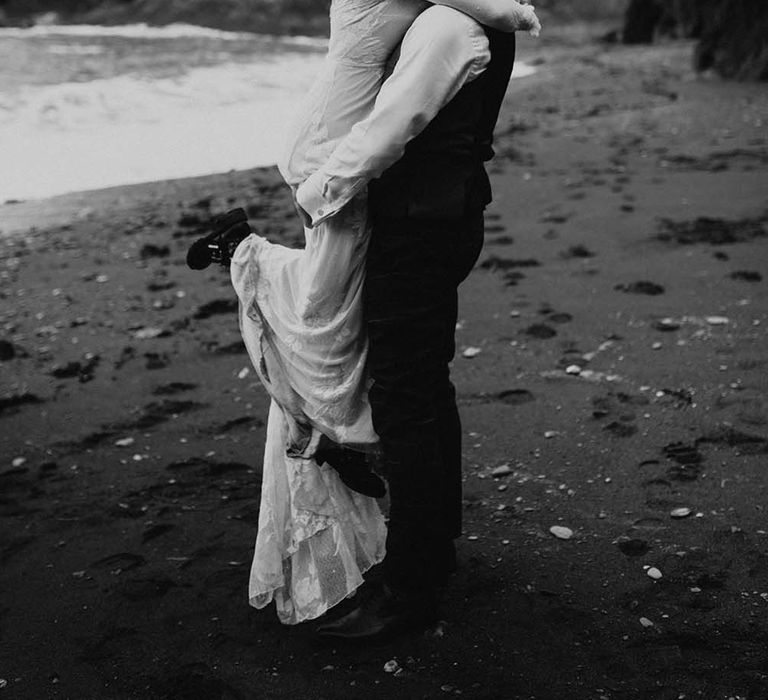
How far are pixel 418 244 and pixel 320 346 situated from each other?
37 cm

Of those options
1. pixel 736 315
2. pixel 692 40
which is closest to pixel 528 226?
pixel 736 315

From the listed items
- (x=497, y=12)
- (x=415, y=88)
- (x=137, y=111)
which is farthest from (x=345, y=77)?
(x=137, y=111)

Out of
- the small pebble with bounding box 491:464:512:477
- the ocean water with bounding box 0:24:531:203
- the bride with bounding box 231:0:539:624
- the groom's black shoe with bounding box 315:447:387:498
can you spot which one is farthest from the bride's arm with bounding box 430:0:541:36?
the ocean water with bounding box 0:24:531:203

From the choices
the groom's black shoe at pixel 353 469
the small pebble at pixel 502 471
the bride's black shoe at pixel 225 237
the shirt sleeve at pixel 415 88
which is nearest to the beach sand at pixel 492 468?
the small pebble at pixel 502 471

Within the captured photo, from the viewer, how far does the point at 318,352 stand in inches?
92.9

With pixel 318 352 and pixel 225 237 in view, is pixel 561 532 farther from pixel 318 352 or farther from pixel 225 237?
pixel 225 237

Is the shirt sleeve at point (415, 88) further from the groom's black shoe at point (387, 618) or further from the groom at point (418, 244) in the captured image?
the groom's black shoe at point (387, 618)

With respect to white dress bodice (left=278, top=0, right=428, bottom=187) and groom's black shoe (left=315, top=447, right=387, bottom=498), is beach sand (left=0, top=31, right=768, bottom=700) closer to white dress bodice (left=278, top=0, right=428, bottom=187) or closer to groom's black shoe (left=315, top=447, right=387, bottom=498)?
groom's black shoe (left=315, top=447, right=387, bottom=498)

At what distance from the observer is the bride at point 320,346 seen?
7.07 feet

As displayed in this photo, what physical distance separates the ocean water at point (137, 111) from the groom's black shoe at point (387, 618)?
8026 millimetres

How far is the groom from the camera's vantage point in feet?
6.59

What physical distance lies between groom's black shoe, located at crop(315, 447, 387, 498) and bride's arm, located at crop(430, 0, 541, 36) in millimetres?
1103

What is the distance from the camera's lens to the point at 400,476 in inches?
92.0

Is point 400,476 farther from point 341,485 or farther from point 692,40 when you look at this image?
point 692,40
